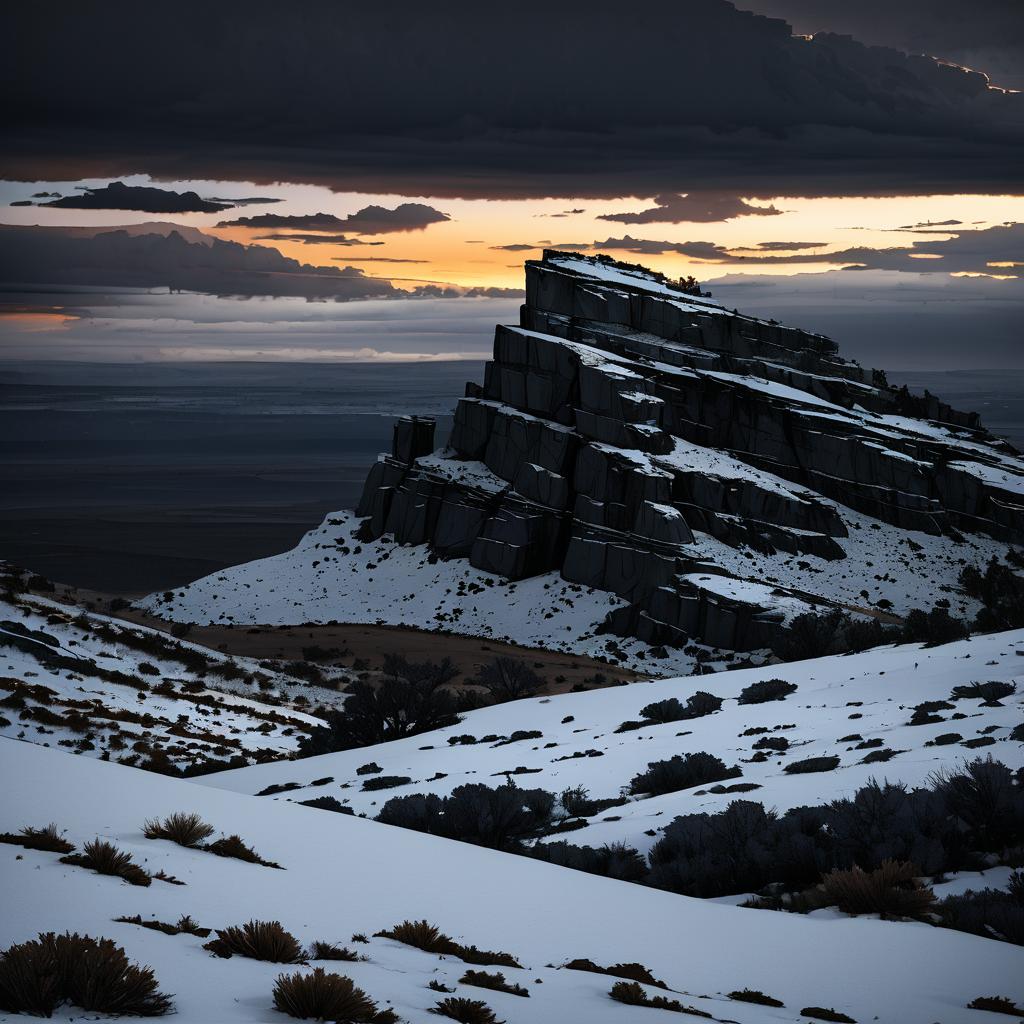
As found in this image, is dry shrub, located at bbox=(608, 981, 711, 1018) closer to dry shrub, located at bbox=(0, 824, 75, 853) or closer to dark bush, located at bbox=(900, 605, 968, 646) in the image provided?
dry shrub, located at bbox=(0, 824, 75, 853)

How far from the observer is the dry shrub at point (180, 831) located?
31.6 feet

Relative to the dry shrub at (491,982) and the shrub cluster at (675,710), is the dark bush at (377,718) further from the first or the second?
the dry shrub at (491,982)

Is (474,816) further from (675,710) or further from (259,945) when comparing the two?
(675,710)

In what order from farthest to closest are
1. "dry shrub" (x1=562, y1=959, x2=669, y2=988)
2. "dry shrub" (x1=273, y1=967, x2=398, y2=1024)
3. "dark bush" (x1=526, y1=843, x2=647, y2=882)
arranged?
"dark bush" (x1=526, y1=843, x2=647, y2=882) → "dry shrub" (x1=562, y1=959, x2=669, y2=988) → "dry shrub" (x1=273, y1=967, x2=398, y2=1024)

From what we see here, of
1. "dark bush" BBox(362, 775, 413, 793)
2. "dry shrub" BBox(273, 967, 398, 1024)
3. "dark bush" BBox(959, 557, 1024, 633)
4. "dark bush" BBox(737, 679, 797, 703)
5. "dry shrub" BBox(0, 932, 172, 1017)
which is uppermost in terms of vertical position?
"dry shrub" BBox(0, 932, 172, 1017)

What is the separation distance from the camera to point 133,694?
108 ft

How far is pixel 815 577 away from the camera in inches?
2677

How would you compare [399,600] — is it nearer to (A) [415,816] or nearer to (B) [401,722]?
(B) [401,722]

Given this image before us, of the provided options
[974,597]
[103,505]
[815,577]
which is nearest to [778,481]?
[815,577]

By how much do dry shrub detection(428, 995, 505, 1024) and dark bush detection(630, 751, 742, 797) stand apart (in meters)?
11.6

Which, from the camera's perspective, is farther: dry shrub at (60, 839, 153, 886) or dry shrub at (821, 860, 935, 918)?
dry shrub at (821, 860, 935, 918)

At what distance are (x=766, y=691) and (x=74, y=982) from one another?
23.0m

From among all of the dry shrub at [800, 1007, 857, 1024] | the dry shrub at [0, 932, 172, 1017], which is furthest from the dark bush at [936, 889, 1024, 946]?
the dry shrub at [0, 932, 172, 1017]

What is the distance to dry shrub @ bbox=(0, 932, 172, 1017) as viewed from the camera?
552 cm
